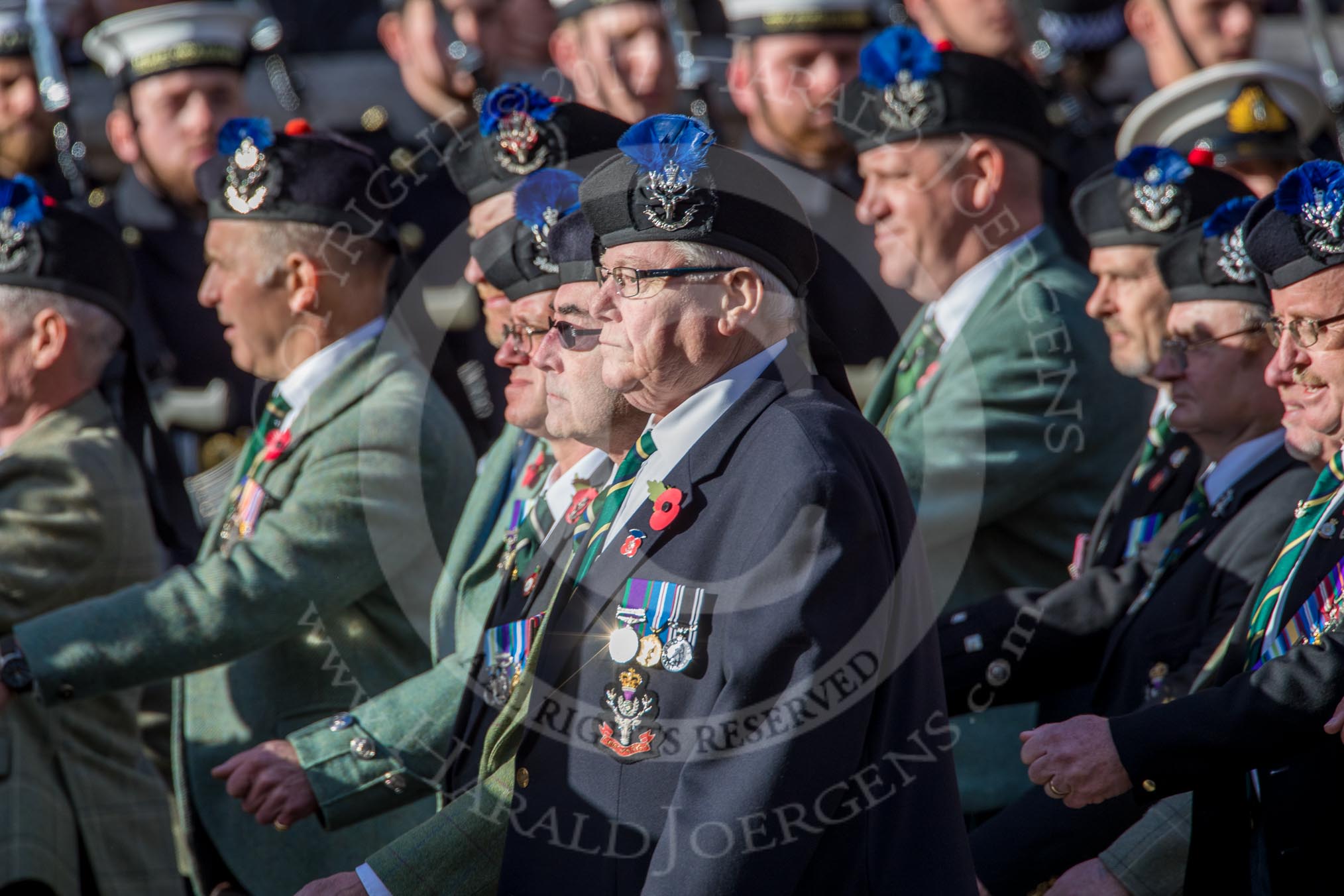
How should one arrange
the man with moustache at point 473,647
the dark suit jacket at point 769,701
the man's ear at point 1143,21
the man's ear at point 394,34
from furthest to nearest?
1. the man's ear at point 394,34
2. the man's ear at point 1143,21
3. the man with moustache at point 473,647
4. the dark suit jacket at point 769,701

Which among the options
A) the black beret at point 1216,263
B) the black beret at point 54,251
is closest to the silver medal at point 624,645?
the black beret at point 1216,263

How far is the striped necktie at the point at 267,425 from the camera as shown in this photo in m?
4.55

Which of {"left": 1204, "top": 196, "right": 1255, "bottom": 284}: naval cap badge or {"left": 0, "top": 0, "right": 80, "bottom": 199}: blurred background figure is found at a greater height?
{"left": 0, "top": 0, "right": 80, "bottom": 199}: blurred background figure

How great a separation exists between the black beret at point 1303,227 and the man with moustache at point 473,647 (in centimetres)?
121

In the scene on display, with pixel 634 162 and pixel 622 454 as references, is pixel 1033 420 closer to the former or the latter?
pixel 622 454

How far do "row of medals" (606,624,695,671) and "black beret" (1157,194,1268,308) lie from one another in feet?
5.56

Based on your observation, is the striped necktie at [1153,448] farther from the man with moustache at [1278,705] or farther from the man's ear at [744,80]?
the man's ear at [744,80]

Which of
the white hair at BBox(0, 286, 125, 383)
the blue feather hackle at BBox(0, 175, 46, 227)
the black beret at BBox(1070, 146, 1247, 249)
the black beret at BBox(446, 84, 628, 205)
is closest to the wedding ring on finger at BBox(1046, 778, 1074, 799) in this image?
the black beret at BBox(1070, 146, 1247, 249)

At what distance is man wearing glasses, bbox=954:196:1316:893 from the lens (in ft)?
11.7

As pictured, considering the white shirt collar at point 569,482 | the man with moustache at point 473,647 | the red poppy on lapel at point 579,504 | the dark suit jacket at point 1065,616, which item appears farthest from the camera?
the dark suit jacket at point 1065,616

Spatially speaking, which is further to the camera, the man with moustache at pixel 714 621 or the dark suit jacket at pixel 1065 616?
the dark suit jacket at pixel 1065 616

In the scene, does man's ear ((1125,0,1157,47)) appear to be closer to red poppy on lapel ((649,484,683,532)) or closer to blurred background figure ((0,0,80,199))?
blurred background figure ((0,0,80,199))

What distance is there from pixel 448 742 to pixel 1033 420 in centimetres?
153

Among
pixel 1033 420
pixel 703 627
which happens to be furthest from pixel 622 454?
pixel 1033 420
